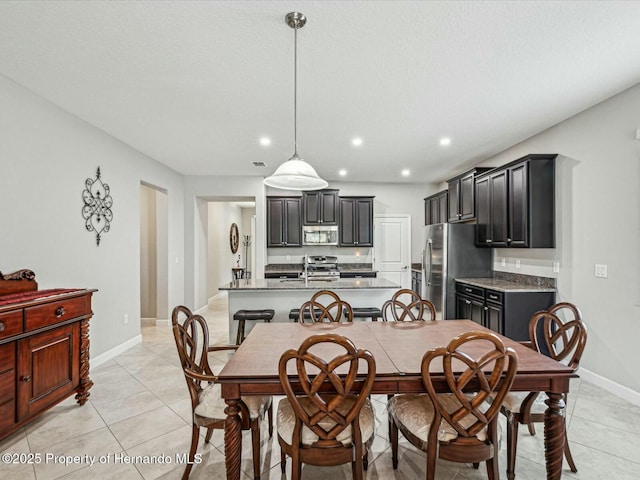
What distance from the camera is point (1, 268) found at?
102 inches

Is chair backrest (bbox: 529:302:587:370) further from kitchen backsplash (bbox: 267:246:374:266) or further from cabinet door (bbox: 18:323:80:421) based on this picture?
kitchen backsplash (bbox: 267:246:374:266)

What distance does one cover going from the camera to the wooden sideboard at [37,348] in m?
2.12

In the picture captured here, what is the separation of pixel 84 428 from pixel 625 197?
4861 mm

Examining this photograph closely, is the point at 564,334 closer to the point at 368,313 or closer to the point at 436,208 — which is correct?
the point at 368,313

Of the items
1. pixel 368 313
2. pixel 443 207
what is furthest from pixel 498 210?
pixel 368 313

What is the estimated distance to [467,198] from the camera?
5.05 m

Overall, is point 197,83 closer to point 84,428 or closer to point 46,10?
point 46,10

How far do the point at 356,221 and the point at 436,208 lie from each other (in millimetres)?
1545

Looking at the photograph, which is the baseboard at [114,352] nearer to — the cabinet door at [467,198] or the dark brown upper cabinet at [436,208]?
the cabinet door at [467,198]

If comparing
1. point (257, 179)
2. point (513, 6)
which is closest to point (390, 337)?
point (513, 6)

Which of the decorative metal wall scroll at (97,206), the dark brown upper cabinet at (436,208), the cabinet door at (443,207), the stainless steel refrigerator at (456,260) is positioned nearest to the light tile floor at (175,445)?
the decorative metal wall scroll at (97,206)

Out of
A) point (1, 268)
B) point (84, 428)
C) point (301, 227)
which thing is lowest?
point (84, 428)

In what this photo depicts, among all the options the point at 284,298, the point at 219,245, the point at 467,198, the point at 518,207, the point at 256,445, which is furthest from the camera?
the point at 219,245

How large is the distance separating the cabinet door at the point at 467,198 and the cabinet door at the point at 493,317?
152cm
